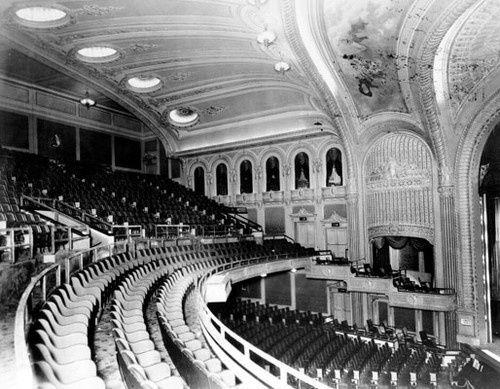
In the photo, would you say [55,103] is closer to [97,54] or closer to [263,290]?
[97,54]

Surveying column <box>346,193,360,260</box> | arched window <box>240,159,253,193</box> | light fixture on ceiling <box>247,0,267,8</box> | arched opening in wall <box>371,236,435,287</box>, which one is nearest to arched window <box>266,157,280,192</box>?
arched window <box>240,159,253,193</box>

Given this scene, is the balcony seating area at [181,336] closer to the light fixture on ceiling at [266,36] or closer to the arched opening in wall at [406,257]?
the arched opening in wall at [406,257]

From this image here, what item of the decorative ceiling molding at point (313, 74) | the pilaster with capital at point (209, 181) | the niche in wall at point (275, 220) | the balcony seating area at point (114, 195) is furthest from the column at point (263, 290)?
the decorative ceiling molding at point (313, 74)

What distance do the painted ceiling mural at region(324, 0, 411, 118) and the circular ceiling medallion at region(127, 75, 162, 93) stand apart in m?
5.38

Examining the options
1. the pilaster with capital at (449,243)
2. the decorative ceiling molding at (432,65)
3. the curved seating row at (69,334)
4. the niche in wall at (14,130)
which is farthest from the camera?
the niche in wall at (14,130)

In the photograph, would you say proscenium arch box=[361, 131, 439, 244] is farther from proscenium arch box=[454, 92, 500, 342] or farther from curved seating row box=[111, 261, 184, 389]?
curved seating row box=[111, 261, 184, 389]

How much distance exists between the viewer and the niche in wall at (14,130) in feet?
38.8

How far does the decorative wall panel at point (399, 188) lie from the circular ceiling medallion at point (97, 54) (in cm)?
702

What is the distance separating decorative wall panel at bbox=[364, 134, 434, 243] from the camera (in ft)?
33.9

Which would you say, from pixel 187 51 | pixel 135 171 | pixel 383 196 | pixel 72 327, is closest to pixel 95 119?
pixel 135 171

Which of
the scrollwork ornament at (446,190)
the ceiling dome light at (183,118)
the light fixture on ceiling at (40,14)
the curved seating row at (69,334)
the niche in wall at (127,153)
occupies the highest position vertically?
the light fixture on ceiling at (40,14)

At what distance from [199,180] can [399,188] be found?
295 inches

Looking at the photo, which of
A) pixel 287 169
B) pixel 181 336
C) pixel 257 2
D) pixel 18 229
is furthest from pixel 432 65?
pixel 18 229

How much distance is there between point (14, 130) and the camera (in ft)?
39.4
